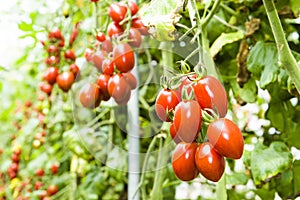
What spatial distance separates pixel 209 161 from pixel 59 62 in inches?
34.0

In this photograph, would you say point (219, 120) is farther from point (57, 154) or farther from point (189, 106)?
point (57, 154)

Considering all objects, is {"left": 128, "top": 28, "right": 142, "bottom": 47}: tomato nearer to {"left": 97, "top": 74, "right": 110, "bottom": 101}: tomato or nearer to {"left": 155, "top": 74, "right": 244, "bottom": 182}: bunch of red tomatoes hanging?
{"left": 97, "top": 74, "right": 110, "bottom": 101}: tomato

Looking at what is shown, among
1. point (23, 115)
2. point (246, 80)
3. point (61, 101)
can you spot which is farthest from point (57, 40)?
point (23, 115)

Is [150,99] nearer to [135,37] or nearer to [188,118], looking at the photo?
[135,37]

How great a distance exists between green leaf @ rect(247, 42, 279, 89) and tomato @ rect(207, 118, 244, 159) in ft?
1.03

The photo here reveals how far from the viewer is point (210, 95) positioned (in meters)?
0.54

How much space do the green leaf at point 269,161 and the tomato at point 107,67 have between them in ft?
0.93

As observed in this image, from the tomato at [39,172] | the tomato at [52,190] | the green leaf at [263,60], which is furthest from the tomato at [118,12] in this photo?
the tomato at [39,172]

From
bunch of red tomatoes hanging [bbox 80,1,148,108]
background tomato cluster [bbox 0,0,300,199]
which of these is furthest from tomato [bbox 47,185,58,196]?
bunch of red tomatoes hanging [bbox 80,1,148,108]

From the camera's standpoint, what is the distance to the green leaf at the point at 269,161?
0.77 meters

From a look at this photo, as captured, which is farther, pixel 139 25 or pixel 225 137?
pixel 139 25

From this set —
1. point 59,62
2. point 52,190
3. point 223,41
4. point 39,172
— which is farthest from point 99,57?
point 39,172

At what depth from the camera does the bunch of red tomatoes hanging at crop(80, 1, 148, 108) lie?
77cm

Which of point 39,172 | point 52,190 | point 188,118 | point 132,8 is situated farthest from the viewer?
point 39,172
